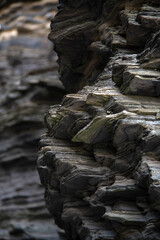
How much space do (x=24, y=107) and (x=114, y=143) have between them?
30.1 m

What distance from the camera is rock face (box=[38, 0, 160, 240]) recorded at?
14.6m

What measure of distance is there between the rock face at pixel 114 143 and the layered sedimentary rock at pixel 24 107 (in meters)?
18.2

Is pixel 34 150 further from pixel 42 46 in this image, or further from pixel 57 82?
pixel 42 46

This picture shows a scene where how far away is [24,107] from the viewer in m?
45.2

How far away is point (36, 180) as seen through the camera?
139 ft

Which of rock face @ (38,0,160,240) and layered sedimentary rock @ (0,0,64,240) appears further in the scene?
layered sedimentary rock @ (0,0,64,240)

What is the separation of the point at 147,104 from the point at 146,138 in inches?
99.3

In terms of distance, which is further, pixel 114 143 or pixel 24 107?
pixel 24 107

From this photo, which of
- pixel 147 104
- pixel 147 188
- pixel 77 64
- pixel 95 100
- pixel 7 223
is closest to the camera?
pixel 147 188

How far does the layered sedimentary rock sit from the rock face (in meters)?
18.2

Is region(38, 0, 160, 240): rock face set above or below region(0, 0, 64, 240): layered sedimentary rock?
above

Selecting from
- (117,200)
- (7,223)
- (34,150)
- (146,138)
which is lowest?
(7,223)

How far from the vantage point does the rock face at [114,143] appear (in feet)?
47.8

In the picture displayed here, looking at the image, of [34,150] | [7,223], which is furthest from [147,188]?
[34,150]
